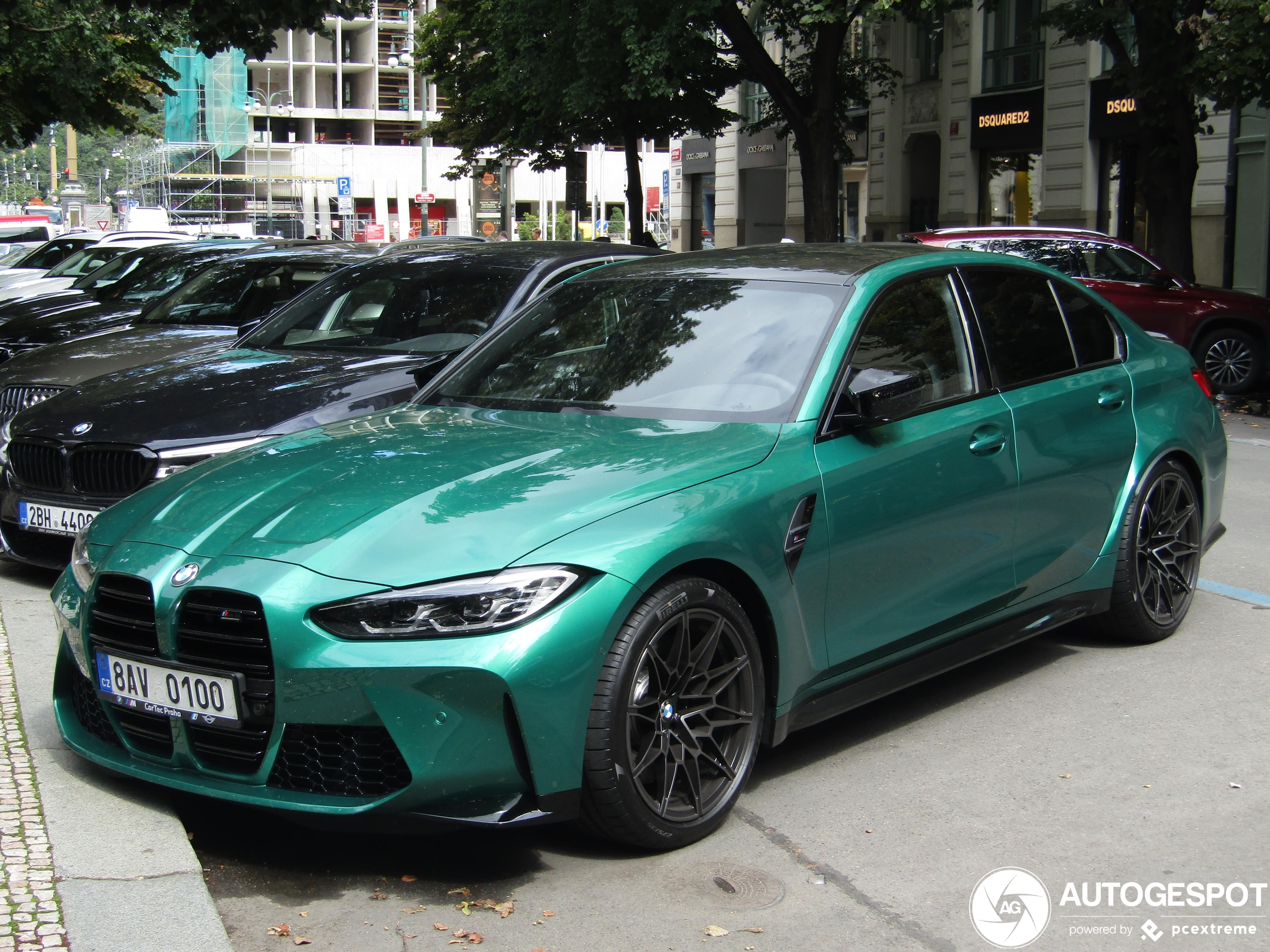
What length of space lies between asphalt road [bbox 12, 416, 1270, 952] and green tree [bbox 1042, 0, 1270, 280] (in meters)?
11.5

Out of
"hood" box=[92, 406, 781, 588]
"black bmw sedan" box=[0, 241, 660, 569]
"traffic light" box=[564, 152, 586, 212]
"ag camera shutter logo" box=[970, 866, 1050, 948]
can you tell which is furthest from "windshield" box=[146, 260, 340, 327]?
"traffic light" box=[564, 152, 586, 212]

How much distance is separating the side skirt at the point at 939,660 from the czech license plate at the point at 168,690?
1548 mm

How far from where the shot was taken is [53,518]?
641 cm

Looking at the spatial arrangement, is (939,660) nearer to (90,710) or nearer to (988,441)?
(988,441)

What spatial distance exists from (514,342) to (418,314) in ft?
8.07

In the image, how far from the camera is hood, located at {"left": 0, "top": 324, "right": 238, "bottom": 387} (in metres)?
8.06

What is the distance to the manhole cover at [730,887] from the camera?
141 inches

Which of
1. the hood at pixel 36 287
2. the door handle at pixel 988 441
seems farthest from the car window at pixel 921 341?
the hood at pixel 36 287

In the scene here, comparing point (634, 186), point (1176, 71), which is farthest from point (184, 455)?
point (634, 186)

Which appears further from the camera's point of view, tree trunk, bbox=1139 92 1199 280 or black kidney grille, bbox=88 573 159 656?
tree trunk, bbox=1139 92 1199 280

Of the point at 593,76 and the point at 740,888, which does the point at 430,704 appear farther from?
the point at 593,76

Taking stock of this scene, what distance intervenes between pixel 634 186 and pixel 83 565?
104ft

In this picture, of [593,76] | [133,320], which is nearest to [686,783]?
[133,320]

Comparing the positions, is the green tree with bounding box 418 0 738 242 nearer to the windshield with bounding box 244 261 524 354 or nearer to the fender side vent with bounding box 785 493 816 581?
the windshield with bounding box 244 261 524 354
